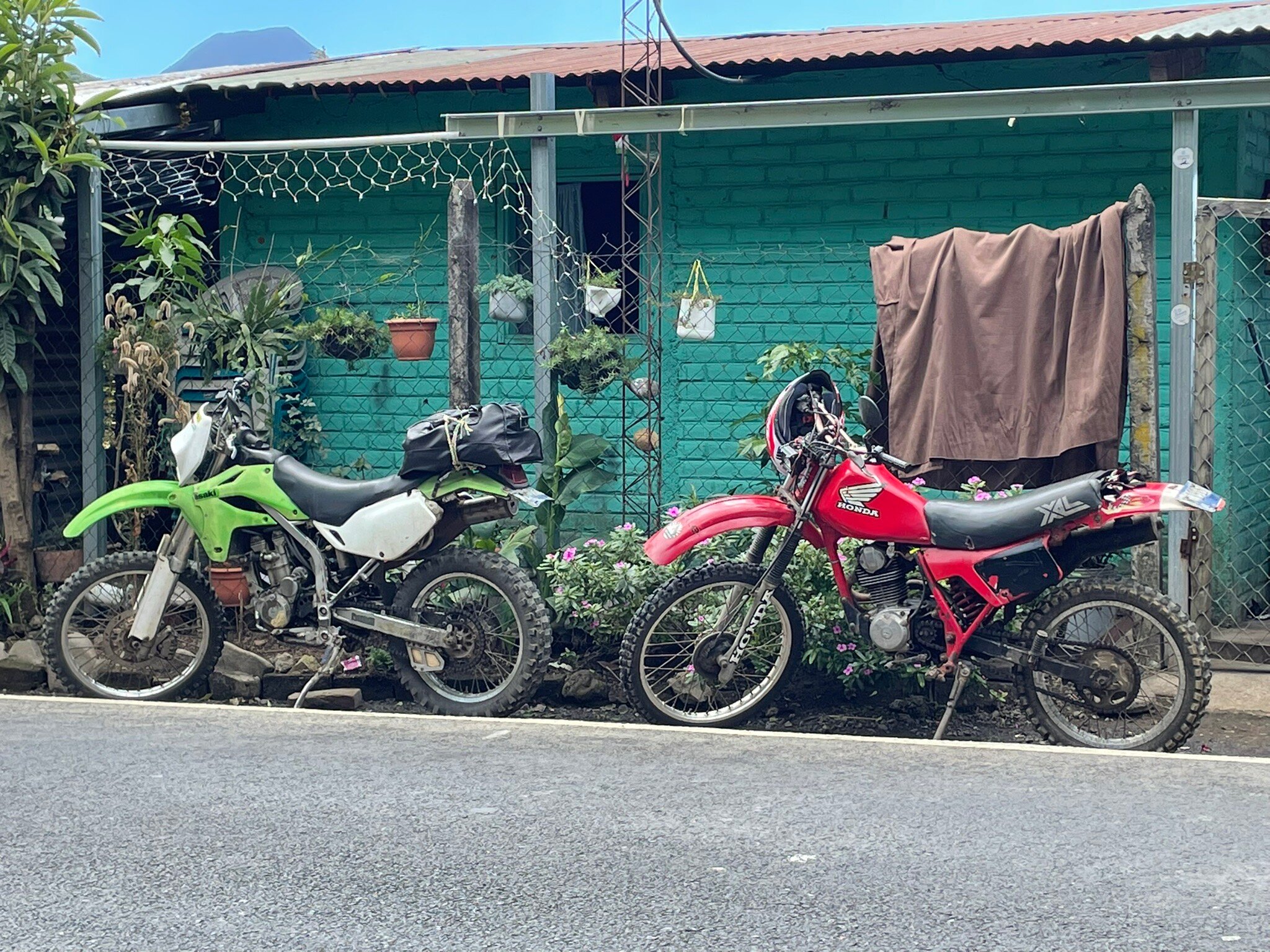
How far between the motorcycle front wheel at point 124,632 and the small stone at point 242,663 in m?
0.18

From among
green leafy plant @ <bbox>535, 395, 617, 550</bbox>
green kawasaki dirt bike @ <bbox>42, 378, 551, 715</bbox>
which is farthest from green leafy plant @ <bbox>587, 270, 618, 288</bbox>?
green kawasaki dirt bike @ <bbox>42, 378, 551, 715</bbox>

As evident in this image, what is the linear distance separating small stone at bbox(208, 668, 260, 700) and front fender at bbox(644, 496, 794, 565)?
6.91ft

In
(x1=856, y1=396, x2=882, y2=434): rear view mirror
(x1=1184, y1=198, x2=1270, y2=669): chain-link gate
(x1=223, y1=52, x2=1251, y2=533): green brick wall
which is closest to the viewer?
(x1=856, y1=396, x2=882, y2=434): rear view mirror

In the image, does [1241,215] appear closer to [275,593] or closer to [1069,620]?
[1069,620]

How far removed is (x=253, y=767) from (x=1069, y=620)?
3067mm

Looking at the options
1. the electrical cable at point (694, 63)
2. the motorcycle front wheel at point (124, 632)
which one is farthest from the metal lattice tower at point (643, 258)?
the motorcycle front wheel at point (124, 632)

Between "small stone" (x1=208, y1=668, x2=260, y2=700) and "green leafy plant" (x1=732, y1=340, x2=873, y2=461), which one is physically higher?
"green leafy plant" (x1=732, y1=340, x2=873, y2=461)

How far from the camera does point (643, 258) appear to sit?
798cm

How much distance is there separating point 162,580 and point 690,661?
236 centimetres

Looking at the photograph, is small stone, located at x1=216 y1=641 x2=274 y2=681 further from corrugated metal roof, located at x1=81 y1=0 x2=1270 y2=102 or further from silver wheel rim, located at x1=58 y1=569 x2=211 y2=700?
corrugated metal roof, located at x1=81 y1=0 x2=1270 y2=102

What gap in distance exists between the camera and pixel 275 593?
6516 millimetres

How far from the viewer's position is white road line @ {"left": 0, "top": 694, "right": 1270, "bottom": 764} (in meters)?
5.49

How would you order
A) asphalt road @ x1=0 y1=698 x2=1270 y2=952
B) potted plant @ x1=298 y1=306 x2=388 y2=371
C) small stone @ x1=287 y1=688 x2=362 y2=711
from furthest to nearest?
potted plant @ x1=298 y1=306 x2=388 y2=371, small stone @ x1=287 y1=688 x2=362 y2=711, asphalt road @ x1=0 y1=698 x2=1270 y2=952

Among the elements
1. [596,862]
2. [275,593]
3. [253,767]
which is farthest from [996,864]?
[275,593]
